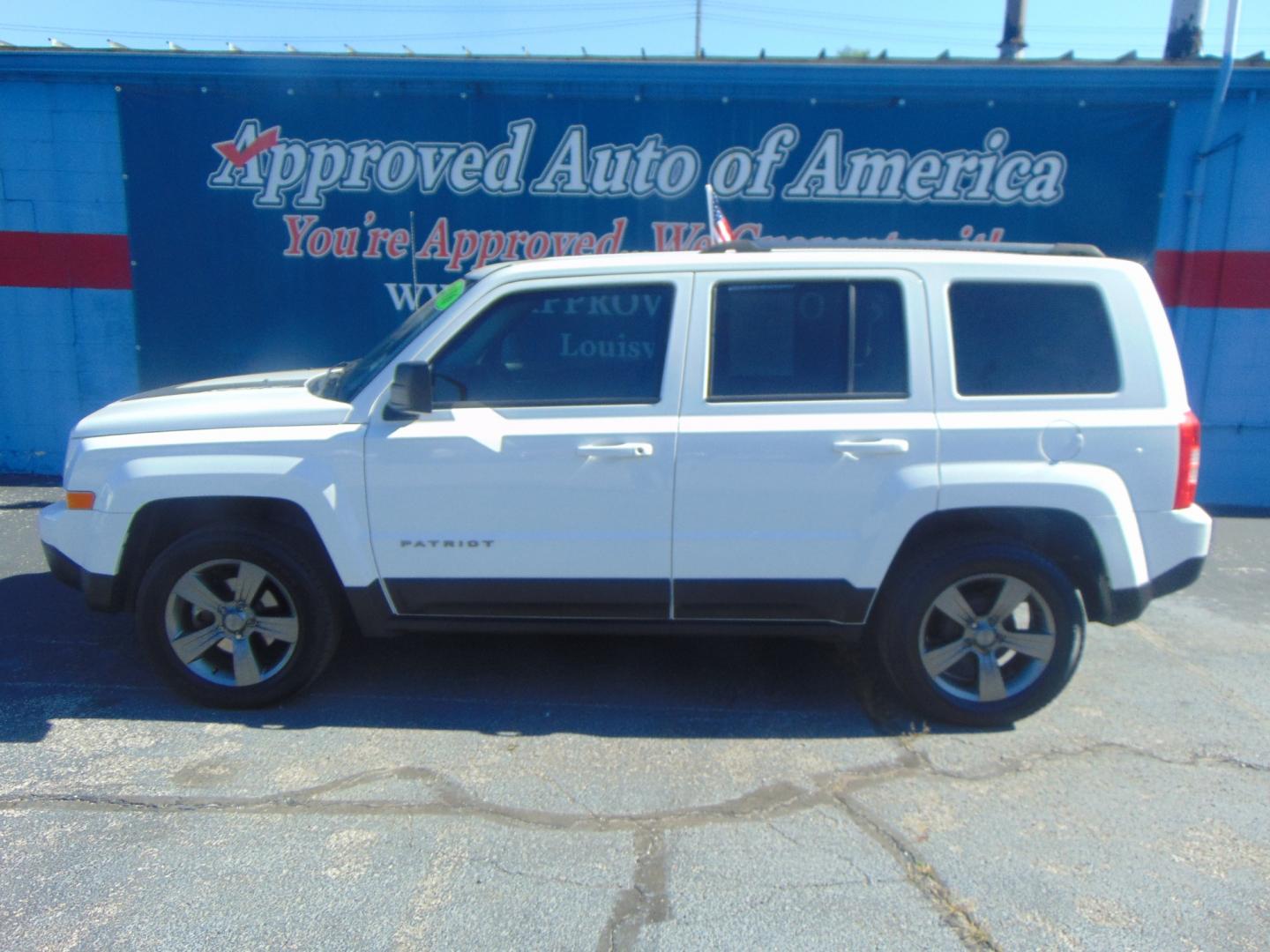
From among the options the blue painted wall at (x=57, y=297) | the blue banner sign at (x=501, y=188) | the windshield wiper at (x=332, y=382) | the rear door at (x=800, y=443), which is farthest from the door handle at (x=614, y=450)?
the blue painted wall at (x=57, y=297)

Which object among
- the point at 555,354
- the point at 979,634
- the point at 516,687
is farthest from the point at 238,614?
the point at 979,634

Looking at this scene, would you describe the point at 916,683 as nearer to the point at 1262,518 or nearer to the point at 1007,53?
the point at 1262,518

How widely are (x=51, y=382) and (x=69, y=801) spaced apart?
621 centimetres

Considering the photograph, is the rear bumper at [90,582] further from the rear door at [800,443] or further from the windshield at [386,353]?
the rear door at [800,443]

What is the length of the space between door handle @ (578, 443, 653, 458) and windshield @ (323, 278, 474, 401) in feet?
2.83

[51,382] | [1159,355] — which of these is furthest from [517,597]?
[51,382]

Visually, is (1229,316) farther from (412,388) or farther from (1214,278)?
(412,388)

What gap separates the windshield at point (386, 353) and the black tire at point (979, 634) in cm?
218

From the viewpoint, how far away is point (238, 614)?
404 cm

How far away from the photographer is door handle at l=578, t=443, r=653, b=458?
12.3 ft

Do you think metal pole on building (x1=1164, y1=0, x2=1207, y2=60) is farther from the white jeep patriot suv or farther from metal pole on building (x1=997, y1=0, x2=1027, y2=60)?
the white jeep patriot suv

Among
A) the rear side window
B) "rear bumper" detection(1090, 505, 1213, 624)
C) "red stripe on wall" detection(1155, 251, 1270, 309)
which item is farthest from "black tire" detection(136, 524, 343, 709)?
"red stripe on wall" detection(1155, 251, 1270, 309)

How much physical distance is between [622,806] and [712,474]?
126 centimetres

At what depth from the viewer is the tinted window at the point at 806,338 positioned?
3.86m
